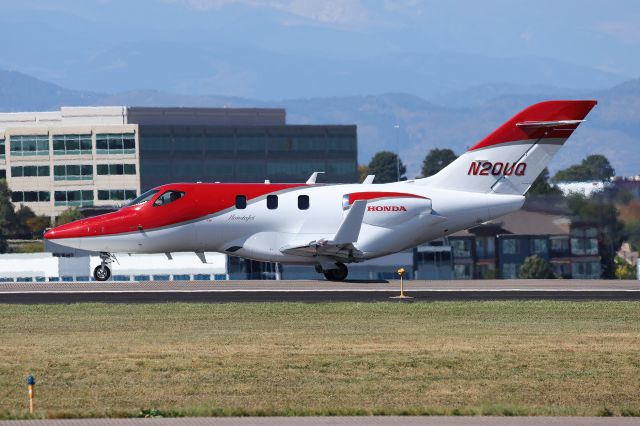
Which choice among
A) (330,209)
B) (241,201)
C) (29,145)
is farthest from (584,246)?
(29,145)

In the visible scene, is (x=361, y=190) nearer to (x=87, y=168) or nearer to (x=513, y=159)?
(x=513, y=159)

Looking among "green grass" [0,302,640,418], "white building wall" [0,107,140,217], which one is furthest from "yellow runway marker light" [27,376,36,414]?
"white building wall" [0,107,140,217]

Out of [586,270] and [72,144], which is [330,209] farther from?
[72,144]

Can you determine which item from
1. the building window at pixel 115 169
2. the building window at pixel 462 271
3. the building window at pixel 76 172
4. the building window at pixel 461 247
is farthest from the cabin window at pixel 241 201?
the building window at pixel 115 169

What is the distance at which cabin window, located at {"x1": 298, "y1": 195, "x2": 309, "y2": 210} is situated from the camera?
50.0 metres

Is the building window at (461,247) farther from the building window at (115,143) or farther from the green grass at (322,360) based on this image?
the building window at (115,143)

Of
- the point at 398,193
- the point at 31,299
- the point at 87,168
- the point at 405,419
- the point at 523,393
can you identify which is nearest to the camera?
the point at 405,419

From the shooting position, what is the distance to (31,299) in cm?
4397

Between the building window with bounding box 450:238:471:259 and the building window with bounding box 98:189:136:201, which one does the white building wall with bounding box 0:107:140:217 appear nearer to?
the building window with bounding box 98:189:136:201

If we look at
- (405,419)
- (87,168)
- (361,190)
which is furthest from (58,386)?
(87,168)

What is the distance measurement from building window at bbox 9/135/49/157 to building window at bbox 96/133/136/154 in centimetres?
596

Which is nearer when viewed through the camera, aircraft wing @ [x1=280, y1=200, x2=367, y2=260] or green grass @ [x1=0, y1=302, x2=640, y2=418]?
green grass @ [x1=0, y1=302, x2=640, y2=418]

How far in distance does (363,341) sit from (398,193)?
1892cm

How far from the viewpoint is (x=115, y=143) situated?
500 ft
